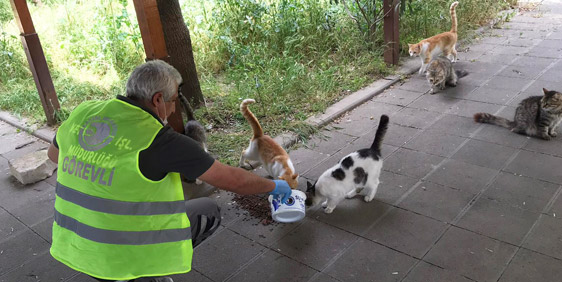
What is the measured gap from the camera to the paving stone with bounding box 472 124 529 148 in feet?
15.0

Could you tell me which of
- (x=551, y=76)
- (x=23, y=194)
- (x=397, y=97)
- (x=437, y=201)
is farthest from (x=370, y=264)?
(x=551, y=76)

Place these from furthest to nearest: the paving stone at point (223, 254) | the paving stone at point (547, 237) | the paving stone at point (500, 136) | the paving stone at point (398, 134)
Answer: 1. the paving stone at point (398, 134)
2. the paving stone at point (500, 136)
3. the paving stone at point (223, 254)
4. the paving stone at point (547, 237)

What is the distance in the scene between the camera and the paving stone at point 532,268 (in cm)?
281

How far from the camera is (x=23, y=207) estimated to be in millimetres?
4203

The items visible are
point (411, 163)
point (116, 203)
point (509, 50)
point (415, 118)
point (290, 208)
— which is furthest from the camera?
point (509, 50)

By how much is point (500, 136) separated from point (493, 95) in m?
1.27

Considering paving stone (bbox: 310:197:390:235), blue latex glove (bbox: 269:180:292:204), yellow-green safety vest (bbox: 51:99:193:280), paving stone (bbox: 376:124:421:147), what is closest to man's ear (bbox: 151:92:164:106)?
yellow-green safety vest (bbox: 51:99:193:280)

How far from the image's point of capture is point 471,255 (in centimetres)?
307

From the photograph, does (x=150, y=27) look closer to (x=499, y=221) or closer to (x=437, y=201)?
(x=437, y=201)

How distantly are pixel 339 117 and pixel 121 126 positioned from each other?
3.72 m

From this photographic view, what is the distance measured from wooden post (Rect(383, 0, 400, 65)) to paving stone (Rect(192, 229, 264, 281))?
177 inches

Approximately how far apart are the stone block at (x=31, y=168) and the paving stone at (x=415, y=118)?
157 inches

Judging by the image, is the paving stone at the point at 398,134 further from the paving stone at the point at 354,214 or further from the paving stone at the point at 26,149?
the paving stone at the point at 26,149

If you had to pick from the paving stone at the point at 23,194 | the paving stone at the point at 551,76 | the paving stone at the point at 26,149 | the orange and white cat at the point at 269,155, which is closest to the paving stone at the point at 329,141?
the orange and white cat at the point at 269,155
